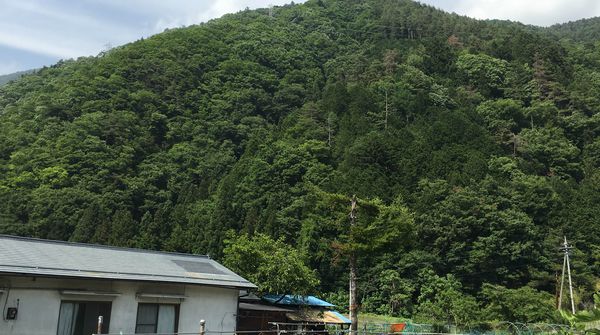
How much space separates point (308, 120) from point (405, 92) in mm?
14210

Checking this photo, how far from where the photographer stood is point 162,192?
57.8 metres

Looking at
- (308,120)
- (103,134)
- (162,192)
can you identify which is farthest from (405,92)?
(103,134)

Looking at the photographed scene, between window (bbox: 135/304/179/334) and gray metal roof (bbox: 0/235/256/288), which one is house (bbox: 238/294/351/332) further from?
window (bbox: 135/304/179/334)

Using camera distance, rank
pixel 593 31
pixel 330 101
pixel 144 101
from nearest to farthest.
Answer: pixel 330 101 → pixel 144 101 → pixel 593 31

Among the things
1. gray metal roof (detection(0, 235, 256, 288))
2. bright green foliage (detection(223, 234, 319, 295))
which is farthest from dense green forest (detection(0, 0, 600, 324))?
gray metal roof (detection(0, 235, 256, 288))

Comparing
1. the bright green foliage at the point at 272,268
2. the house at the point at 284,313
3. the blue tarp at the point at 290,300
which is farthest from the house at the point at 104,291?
the blue tarp at the point at 290,300

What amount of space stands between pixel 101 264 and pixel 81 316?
4.69ft

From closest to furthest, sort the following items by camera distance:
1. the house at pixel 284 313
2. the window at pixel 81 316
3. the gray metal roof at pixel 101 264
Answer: the gray metal roof at pixel 101 264 → the window at pixel 81 316 → the house at pixel 284 313

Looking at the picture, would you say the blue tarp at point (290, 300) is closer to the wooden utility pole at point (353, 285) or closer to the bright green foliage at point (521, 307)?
the wooden utility pole at point (353, 285)

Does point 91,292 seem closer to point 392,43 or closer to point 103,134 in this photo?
point 103,134

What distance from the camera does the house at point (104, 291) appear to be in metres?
11.2

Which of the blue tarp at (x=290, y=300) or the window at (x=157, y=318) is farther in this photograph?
the blue tarp at (x=290, y=300)

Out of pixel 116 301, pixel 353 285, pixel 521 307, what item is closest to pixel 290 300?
pixel 353 285

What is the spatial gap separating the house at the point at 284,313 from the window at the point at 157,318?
328cm
